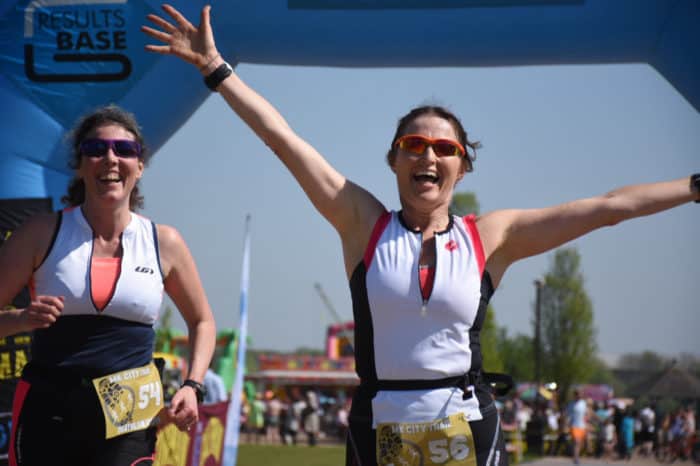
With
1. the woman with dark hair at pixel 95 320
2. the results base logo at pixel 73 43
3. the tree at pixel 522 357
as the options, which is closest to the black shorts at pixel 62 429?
the woman with dark hair at pixel 95 320

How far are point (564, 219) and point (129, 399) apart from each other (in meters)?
1.59

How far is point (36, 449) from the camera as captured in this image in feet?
10.6

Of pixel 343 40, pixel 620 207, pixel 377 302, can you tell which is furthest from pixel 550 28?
pixel 377 302

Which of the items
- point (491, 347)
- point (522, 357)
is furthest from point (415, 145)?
point (522, 357)

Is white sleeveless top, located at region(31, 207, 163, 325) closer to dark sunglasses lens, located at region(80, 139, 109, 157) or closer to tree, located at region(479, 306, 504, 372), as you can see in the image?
dark sunglasses lens, located at region(80, 139, 109, 157)

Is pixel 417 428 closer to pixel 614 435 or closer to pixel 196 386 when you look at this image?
pixel 196 386

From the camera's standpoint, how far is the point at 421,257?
2893 millimetres

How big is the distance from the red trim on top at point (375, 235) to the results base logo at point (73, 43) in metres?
3.75

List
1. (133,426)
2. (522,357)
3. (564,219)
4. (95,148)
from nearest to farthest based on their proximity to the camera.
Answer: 1. (564,219)
2. (133,426)
3. (95,148)
4. (522,357)

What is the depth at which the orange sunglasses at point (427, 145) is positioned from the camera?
2982 mm

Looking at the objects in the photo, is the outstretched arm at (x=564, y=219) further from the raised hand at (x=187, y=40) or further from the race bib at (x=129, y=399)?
the race bib at (x=129, y=399)

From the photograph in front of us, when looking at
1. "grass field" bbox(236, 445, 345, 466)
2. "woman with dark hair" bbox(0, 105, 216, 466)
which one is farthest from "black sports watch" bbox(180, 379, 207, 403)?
"grass field" bbox(236, 445, 345, 466)

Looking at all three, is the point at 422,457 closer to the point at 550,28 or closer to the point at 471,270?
the point at 471,270

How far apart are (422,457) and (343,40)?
13.6 ft
